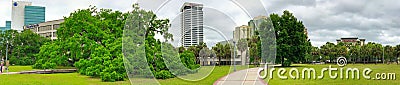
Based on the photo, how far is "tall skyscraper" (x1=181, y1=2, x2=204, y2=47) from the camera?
15454mm

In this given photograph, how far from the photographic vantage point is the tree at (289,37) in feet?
159

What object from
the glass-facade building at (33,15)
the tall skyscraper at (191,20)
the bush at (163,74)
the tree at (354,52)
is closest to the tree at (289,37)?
the bush at (163,74)

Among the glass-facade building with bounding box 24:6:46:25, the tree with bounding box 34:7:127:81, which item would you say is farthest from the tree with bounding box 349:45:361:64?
the glass-facade building with bounding box 24:6:46:25

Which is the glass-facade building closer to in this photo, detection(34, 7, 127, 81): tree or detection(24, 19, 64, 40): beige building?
detection(24, 19, 64, 40): beige building

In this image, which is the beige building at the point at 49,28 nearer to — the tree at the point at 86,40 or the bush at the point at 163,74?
the tree at the point at 86,40

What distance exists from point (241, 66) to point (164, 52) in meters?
11.0

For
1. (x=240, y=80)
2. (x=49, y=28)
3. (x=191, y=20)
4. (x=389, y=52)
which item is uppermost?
(x=49, y=28)

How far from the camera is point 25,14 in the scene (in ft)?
493

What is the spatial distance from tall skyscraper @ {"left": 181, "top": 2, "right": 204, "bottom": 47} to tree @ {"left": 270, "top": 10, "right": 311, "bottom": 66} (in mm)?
31900

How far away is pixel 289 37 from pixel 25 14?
123681mm

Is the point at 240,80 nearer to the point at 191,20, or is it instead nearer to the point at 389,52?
the point at 191,20

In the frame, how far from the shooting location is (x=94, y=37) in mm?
32031

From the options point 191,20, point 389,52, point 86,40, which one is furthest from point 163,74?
point 389,52

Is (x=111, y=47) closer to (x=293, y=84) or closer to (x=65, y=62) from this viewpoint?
(x=293, y=84)
